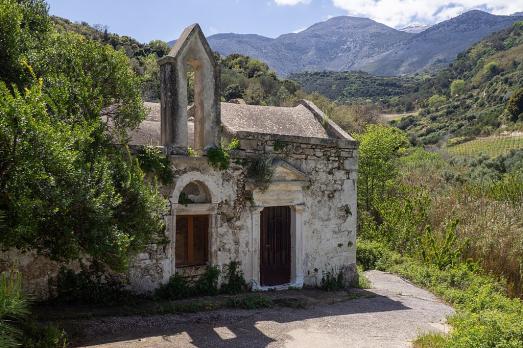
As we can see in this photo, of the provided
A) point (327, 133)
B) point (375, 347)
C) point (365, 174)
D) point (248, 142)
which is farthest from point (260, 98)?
point (375, 347)

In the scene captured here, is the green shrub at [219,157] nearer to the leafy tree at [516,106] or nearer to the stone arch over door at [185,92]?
the stone arch over door at [185,92]

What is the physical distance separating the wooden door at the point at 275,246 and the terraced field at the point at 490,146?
32.2m

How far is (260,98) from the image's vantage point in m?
36.1

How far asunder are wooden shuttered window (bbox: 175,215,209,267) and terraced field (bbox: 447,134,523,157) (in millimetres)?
34384

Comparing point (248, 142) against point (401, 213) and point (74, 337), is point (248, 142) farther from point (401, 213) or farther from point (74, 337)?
point (401, 213)

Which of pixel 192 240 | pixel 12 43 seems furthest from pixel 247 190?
pixel 12 43

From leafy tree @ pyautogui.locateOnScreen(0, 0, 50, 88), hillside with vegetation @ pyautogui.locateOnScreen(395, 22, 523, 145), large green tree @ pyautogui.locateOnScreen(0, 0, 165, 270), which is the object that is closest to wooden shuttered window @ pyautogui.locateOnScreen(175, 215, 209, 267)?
large green tree @ pyautogui.locateOnScreen(0, 0, 165, 270)

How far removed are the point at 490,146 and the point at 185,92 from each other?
131 feet

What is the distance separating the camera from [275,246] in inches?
479

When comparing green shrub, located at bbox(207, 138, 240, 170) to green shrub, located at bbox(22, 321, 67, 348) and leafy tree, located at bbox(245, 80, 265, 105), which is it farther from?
leafy tree, located at bbox(245, 80, 265, 105)

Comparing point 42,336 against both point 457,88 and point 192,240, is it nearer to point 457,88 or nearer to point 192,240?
point 192,240

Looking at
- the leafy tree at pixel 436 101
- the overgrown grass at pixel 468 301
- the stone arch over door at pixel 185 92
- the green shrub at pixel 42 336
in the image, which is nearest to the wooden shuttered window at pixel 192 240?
the stone arch over door at pixel 185 92

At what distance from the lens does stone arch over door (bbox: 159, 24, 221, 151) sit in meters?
10.1

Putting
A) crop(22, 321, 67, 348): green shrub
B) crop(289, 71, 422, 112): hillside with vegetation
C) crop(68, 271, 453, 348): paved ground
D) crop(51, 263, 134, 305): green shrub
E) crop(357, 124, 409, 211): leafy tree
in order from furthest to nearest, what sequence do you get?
1. crop(289, 71, 422, 112): hillside with vegetation
2. crop(357, 124, 409, 211): leafy tree
3. crop(51, 263, 134, 305): green shrub
4. crop(68, 271, 453, 348): paved ground
5. crop(22, 321, 67, 348): green shrub
